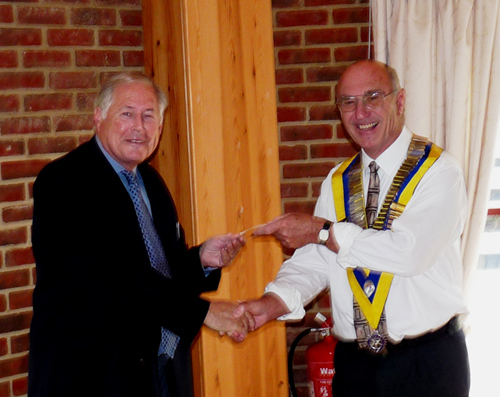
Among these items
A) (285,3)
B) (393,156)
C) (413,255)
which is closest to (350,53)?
(285,3)

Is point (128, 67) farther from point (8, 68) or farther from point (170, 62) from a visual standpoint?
point (8, 68)

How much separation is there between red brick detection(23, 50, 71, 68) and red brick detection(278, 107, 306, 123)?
1.05 meters

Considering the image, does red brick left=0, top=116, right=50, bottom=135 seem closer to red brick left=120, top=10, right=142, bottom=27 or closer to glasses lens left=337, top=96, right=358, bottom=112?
red brick left=120, top=10, right=142, bottom=27

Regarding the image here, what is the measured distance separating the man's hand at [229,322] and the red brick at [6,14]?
5.24 ft

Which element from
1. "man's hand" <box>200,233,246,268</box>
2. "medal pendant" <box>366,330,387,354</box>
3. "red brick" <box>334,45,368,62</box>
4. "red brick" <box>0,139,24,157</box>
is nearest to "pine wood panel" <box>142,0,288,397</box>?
"man's hand" <box>200,233,246,268</box>

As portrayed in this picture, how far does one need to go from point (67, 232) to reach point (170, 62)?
108 centimetres

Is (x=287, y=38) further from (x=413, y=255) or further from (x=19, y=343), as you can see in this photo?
(x=19, y=343)

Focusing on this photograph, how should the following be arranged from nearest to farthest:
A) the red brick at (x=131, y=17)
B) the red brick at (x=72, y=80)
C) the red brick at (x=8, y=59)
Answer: the red brick at (x=8, y=59) < the red brick at (x=72, y=80) < the red brick at (x=131, y=17)

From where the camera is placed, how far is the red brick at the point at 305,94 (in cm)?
307

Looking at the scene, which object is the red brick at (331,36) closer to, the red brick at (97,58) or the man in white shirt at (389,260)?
the man in white shirt at (389,260)

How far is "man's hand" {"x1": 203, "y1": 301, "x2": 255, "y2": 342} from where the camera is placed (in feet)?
7.42

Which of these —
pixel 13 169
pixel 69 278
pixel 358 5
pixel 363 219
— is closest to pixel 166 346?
pixel 69 278

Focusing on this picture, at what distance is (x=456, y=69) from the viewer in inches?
116

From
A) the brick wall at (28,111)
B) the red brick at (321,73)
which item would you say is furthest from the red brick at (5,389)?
the red brick at (321,73)
